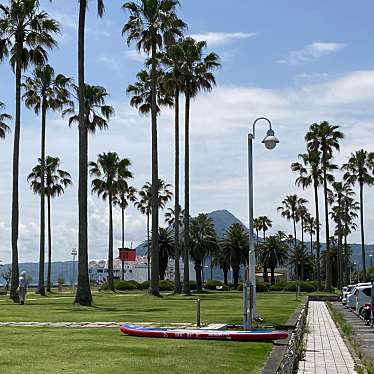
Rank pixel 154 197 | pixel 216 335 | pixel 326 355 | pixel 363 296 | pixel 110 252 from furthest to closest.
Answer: pixel 110 252 < pixel 154 197 < pixel 363 296 < pixel 216 335 < pixel 326 355

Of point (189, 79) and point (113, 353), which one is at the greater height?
point (189, 79)

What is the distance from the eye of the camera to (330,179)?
73.6m

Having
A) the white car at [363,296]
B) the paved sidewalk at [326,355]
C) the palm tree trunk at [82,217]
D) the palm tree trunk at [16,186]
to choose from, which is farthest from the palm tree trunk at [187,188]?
the paved sidewalk at [326,355]

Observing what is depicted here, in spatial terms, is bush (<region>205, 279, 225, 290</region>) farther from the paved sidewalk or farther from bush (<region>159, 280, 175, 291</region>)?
the paved sidewalk

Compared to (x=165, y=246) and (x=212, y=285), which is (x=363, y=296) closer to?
(x=212, y=285)

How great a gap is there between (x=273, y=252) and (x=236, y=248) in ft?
46.6

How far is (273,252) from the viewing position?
105375 mm

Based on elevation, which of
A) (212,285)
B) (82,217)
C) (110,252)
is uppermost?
A: (82,217)

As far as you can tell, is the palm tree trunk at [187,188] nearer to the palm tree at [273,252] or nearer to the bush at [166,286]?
the bush at [166,286]

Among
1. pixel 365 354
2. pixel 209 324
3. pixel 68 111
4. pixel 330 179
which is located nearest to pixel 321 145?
pixel 330 179

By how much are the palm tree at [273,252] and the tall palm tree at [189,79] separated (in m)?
49.6

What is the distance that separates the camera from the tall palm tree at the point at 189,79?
55.2 metres

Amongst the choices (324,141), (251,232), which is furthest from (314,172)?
(251,232)

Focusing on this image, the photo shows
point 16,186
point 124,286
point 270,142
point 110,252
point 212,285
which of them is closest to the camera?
point 270,142
